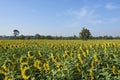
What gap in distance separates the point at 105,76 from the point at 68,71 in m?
0.94

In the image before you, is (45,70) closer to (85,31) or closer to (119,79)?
(119,79)

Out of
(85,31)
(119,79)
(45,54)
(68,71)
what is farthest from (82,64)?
(85,31)

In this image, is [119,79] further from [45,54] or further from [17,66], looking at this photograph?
[45,54]

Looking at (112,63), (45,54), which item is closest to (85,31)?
(45,54)

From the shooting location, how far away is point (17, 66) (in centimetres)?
1014

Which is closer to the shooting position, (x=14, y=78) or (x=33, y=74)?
(x=14, y=78)

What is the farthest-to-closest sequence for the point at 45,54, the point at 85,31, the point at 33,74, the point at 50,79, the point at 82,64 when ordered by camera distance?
the point at 85,31, the point at 45,54, the point at 82,64, the point at 33,74, the point at 50,79

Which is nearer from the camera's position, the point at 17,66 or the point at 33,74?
the point at 33,74

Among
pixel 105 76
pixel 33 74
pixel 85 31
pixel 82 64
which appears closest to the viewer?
pixel 105 76

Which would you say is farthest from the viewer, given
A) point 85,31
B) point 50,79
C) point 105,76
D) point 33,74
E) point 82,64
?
point 85,31

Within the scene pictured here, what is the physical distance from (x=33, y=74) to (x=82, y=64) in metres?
1.92

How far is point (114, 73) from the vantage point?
823 centimetres

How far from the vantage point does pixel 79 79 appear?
Result: 834 centimetres

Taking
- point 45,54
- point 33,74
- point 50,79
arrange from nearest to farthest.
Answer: point 50,79 < point 33,74 < point 45,54
